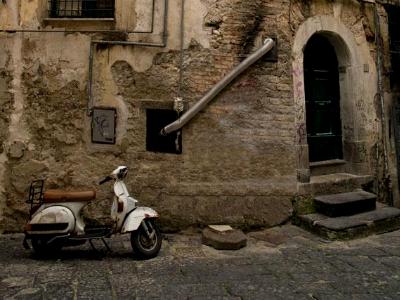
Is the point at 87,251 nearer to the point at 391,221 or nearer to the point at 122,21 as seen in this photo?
the point at 122,21

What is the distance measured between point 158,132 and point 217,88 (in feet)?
3.66

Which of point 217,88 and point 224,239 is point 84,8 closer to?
point 217,88

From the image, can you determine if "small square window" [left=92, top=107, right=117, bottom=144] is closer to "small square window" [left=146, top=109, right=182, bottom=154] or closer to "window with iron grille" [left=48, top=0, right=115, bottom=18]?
"small square window" [left=146, top=109, right=182, bottom=154]

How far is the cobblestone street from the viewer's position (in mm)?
3627

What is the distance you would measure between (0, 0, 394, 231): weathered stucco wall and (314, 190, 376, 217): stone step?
1.72ft

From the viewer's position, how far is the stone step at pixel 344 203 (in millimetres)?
5922

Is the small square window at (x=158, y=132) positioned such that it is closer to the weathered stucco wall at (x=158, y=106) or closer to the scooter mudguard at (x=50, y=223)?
the weathered stucco wall at (x=158, y=106)

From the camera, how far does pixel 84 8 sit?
20.0 ft

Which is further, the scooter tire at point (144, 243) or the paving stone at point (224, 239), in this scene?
the paving stone at point (224, 239)

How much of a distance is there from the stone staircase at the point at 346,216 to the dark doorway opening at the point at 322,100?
3.06 feet

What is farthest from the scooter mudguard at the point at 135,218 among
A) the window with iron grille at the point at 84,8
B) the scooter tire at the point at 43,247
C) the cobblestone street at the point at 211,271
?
the window with iron grille at the point at 84,8

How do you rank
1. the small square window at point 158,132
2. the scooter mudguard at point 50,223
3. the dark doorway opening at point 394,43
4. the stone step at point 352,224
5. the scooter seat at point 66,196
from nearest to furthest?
the scooter mudguard at point 50,223, the scooter seat at point 66,196, the stone step at point 352,224, the small square window at point 158,132, the dark doorway opening at point 394,43

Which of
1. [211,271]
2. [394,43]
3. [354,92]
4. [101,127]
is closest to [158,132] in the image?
[101,127]

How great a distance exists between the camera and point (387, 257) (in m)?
4.78
